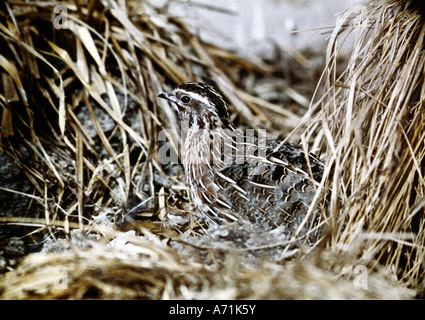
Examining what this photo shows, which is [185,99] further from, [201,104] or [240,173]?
[240,173]

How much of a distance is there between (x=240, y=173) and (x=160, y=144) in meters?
1.02

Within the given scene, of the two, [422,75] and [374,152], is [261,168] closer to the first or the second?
[374,152]

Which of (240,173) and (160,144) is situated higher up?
(160,144)

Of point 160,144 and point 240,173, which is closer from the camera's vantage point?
point 240,173

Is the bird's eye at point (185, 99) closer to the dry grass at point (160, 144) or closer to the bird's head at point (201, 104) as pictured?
the bird's head at point (201, 104)

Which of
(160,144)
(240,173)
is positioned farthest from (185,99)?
(240,173)

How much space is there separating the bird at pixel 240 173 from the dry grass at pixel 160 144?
16cm

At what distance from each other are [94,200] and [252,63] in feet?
7.64

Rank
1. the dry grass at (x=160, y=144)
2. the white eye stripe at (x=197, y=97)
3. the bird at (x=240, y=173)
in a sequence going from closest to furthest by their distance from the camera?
the dry grass at (x=160, y=144) < the bird at (x=240, y=173) < the white eye stripe at (x=197, y=97)

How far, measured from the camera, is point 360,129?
113 inches

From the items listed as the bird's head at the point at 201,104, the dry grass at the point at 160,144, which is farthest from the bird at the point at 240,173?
the dry grass at the point at 160,144

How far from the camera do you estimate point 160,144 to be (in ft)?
12.9

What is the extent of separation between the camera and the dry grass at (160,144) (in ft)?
8.21

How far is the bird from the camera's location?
291 cm
